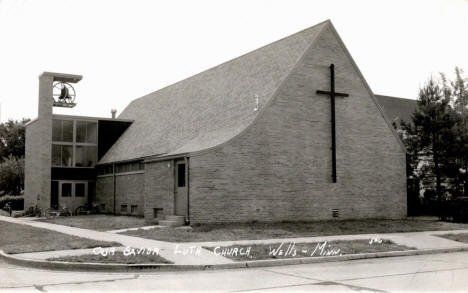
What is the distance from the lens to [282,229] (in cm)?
2084

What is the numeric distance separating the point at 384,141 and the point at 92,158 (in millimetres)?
20697

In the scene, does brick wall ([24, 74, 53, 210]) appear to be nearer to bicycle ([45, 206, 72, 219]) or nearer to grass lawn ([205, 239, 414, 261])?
bicycle ([45, 206, 72, 219])

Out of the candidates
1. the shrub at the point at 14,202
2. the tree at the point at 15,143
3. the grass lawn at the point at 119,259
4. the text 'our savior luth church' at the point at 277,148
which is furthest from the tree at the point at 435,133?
the tree at the point at 15,143

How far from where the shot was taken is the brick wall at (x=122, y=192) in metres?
31.6

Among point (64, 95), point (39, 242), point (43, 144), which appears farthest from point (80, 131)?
point (39, 242)

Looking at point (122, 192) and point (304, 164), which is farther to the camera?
point (122, 192)

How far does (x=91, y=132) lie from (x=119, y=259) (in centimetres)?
2667

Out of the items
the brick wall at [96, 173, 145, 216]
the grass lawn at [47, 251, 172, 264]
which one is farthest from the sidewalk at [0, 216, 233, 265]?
the brick wall at [96, 173, 145, 216]

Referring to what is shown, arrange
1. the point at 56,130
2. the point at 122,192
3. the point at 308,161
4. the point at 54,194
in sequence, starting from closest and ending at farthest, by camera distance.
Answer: the point at 308,161, the point at 122,192, the point at 54,194, the point at 56,130

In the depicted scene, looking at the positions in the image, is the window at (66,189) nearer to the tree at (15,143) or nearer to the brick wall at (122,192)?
the brick wall at (122,192)

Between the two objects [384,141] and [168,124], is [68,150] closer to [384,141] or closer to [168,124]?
[168,124]

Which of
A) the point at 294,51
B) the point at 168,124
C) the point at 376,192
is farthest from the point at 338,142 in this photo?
the point at 168,124

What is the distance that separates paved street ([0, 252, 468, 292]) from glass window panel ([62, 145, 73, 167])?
24.0 metres

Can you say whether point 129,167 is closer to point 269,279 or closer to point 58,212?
point 58,212
